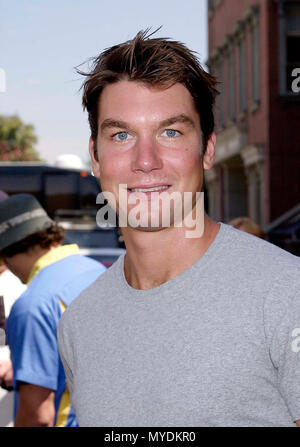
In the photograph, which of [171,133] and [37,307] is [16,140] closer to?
[37,307]

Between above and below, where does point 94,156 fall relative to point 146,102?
below

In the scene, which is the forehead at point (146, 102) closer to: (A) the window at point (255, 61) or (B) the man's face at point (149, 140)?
(B) the man's face at point (149, 140)

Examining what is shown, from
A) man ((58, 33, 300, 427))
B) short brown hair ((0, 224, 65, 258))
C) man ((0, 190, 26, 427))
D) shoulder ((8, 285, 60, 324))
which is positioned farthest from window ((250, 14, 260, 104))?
man ((58, 33, 300, 427))

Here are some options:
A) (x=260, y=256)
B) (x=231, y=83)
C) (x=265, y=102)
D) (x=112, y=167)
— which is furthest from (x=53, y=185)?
(x=260, y=256)

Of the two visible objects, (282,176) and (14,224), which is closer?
(14,224)

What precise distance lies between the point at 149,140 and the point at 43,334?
58.5 inches

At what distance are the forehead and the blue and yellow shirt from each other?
4.48 feet

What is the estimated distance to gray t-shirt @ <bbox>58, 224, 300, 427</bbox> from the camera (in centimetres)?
220

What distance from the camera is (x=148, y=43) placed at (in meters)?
2.57

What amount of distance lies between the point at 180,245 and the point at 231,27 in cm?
3043

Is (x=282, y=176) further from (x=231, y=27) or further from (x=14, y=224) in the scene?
(x=14, y=224)

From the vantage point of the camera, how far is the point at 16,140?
228ft
